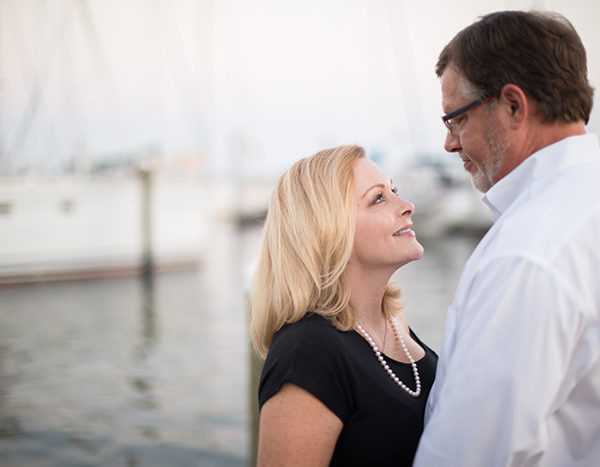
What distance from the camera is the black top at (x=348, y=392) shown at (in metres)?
1.71

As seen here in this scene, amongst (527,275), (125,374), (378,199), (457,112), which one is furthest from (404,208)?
(125,374)

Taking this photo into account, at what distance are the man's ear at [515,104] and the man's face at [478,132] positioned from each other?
0.13ft

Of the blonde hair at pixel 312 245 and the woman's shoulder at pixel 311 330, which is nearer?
the woman's shoulder at pixel 311 330

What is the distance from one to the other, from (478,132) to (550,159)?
229mm

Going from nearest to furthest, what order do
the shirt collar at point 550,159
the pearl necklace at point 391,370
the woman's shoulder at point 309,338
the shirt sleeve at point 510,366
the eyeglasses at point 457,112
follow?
the shirt sleeve at point 510,366 → the shirt collar at point 550,159 → the eyeglasses at point 457,112 → the woman's shoulder at point 309,338 → the pearl necklace at point 391,370

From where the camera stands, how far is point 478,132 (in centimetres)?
167

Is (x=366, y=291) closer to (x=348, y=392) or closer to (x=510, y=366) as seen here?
(x=348, y=392)

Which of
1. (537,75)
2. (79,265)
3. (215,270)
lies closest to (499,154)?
(537,75)

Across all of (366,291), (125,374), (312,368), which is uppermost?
(366,291)

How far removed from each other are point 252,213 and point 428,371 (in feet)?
183

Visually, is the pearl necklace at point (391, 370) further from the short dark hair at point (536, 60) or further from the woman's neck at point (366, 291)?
the short dark hair at point (536, 60)

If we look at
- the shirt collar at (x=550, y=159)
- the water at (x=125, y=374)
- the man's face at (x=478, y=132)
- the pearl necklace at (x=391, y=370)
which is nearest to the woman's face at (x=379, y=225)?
the pearl necklace at (x=391, y=370)

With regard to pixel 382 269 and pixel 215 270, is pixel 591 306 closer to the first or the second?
pixel 382 269

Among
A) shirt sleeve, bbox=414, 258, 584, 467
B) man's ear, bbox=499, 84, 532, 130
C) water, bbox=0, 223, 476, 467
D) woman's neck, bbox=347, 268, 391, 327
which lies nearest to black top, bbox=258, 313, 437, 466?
woman's neck, bbox=347, 268, 391, 327
